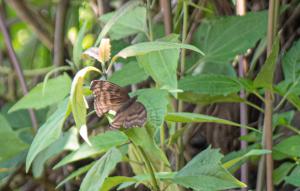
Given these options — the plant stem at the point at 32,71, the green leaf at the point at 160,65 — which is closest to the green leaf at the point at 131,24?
the green leaf at the point at 160,65

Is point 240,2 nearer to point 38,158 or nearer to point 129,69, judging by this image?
point 129,69

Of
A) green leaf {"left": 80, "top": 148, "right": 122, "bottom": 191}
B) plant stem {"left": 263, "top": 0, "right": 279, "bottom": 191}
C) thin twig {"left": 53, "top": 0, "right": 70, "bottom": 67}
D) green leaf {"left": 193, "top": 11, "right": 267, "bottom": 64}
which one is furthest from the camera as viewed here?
thin twig {"left": 53, "top": 0, "right": 70, "bottom": 67}

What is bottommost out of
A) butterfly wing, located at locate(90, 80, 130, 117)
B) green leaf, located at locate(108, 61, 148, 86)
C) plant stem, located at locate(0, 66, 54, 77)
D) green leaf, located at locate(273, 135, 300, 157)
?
green leaf, located at locate(273, 135, 300, 157)

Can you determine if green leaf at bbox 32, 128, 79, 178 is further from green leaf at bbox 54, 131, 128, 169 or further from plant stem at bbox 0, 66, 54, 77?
plant stem at bbox 0, 66, 54, 77

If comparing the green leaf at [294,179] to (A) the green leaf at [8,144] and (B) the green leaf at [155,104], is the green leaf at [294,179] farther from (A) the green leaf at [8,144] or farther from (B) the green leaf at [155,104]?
(A) the green leaf at [8,144]

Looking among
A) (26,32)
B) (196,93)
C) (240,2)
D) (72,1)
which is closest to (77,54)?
(196,93)

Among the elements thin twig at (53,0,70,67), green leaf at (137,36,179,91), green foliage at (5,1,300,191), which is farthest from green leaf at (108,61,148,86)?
thin twig at (53,0,70,67)

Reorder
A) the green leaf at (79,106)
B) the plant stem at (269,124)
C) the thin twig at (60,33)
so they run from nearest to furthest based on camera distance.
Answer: the green leaf at (79,106) → the plant stem at (269,124) → the thin twig at (60,33)
